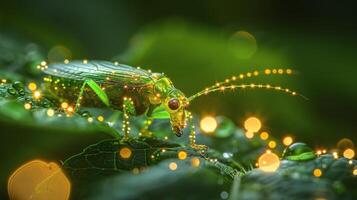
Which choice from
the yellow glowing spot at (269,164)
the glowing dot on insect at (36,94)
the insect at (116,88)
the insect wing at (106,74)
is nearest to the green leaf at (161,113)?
the insect at (116,88)

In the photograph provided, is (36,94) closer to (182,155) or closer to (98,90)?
(98,90)

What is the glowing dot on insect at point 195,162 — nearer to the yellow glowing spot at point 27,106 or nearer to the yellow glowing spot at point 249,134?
the yellow glowing spot at point 27,106

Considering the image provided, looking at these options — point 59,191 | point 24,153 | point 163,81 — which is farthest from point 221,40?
point 59,191

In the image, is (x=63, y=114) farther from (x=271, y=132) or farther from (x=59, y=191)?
(x=271, y=132)

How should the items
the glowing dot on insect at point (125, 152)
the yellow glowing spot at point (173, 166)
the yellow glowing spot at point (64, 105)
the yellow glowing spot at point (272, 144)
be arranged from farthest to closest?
1. the yellow glowing spot at point (272, 144)
2. the yellow glowing spot at point (64, 105)
3. the glowing dot on insect at point (125, 152)
4. the yellow glowing spot at point (173, 166)

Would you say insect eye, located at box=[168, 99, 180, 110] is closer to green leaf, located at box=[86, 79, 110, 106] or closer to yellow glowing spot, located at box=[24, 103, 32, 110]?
green leaf, located at box=[86, 79, 110, 106]

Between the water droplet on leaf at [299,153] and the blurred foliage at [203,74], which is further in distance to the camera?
the water droplet on leaf at [299,153]

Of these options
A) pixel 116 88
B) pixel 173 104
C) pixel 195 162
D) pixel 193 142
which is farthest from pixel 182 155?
pixel 116 88
